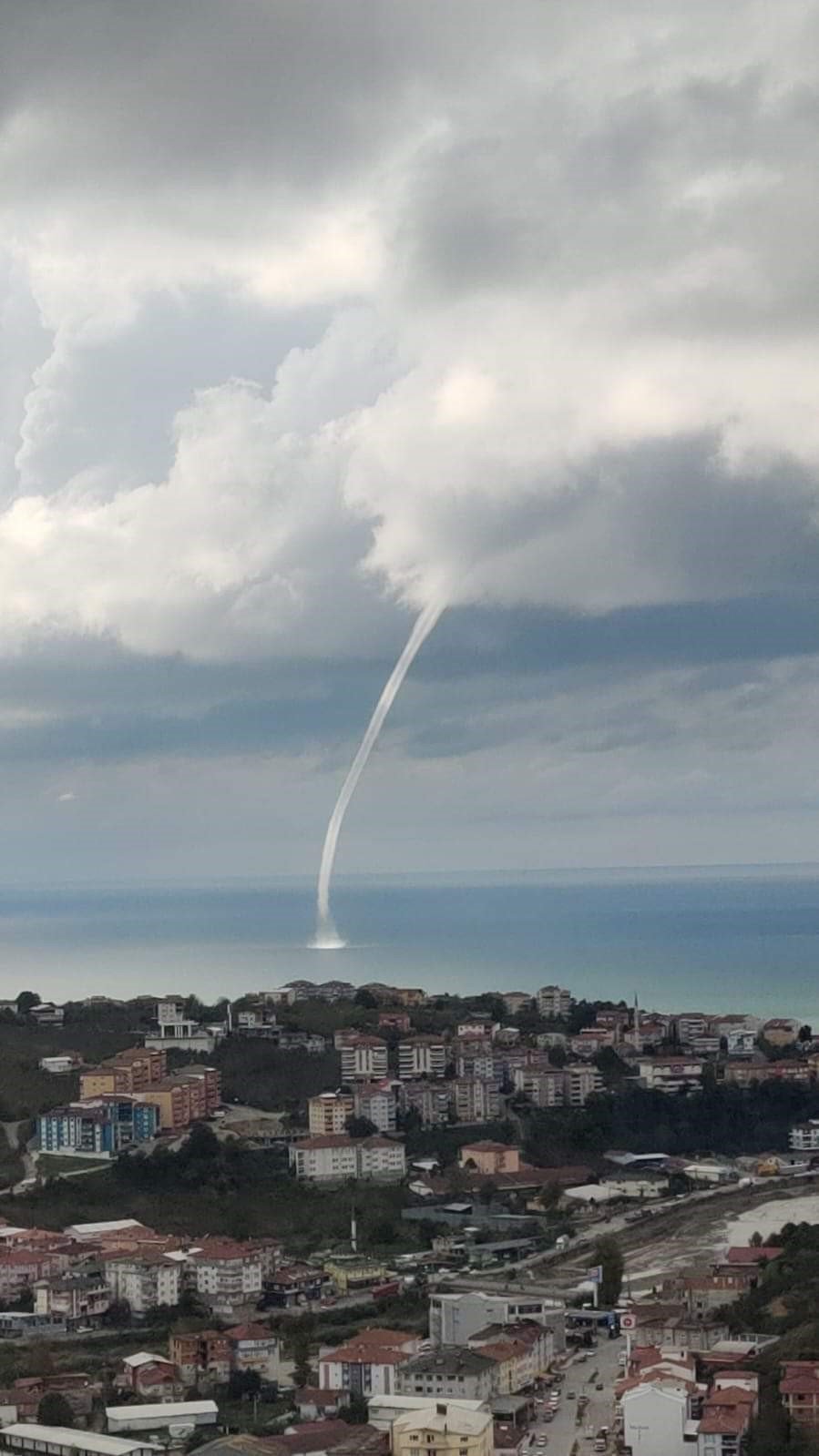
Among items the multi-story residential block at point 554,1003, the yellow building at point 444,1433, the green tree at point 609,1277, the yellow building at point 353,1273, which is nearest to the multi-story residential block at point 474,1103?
the multi-story residential block at point 554,1003

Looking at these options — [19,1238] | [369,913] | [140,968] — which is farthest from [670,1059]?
[369,913]

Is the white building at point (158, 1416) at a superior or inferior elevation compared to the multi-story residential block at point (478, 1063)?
inferior

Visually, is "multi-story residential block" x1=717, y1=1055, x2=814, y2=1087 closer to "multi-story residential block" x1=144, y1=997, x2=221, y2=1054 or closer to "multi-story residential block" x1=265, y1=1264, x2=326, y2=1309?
"multi-story residential block" x1=144, y1=997, x2=221, y2=1054

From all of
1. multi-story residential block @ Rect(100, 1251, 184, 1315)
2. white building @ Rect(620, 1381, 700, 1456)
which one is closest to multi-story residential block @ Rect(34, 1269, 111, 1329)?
multi-story residential block @ Rect(100, 1251, 184, 1315)

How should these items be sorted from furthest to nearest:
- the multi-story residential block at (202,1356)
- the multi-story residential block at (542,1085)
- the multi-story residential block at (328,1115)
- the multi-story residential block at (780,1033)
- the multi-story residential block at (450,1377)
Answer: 1. the multi-story residential block at (780,1033)
2. the multi-story residential block at (542,1085)
3. the multi-story residential block at (328,1115)
4. the multi-story residential block at (202,1356)
5. the multi-story residential block at (450,1377)

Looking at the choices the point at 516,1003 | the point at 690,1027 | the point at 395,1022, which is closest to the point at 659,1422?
the point at 395,1022

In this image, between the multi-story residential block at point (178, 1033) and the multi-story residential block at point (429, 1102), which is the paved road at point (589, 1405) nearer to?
the multi-story residential block at point (429, 1102)
